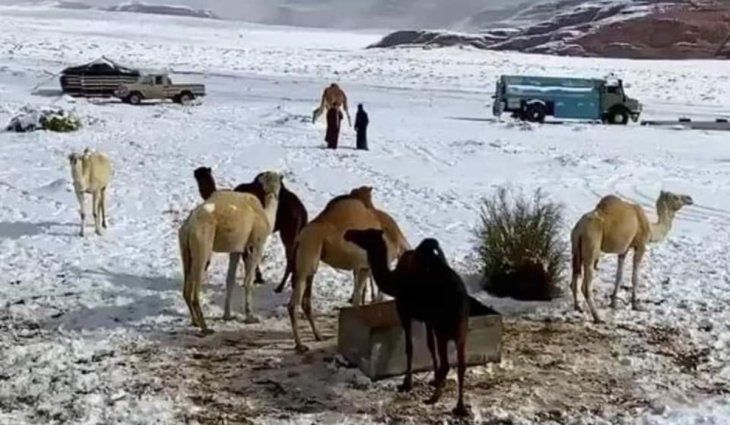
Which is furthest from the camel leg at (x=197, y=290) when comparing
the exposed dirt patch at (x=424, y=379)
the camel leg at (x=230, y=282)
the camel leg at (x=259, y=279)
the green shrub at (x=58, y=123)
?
the green shrub at (x=58, y=123)

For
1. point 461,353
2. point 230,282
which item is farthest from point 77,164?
point 461,353

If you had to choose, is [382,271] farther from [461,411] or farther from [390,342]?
[461,411]

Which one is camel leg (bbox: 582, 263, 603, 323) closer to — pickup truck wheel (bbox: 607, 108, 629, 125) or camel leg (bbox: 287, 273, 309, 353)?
camel leg (bbox: 287, 273, 309, 353)

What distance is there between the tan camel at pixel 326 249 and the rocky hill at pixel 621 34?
60682 millimetres

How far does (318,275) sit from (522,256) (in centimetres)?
244

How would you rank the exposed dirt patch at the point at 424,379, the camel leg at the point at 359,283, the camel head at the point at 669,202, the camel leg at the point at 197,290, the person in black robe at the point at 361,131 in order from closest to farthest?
1. the exposed dirt patch at the point at 424,379
2. the camel leg at the point at 197,290
3. the camel leg at the point at 359,283
4. the camel head at the point at 669,202
5. the person in black robe at the point at 361,131

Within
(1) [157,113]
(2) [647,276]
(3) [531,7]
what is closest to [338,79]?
(1) [157,113]

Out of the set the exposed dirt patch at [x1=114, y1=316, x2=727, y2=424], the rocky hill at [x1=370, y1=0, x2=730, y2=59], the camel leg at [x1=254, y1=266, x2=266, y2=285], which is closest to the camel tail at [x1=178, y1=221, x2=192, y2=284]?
the exposed dirt patch at [x1=114, y1=316, x2=727, y2=424]

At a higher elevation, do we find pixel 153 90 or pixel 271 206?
pixel 271 206

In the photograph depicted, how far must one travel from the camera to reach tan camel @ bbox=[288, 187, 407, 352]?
9945 millimetres

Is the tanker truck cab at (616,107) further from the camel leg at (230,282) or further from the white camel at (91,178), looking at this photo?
the camel leg at (230,282)

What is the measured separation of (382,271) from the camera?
8.84 meters

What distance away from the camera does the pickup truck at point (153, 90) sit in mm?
37469

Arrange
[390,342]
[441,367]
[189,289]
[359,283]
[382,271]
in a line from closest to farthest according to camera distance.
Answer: [441,367]
[382,271]
[390,342]
[189,289]
[359,283]
